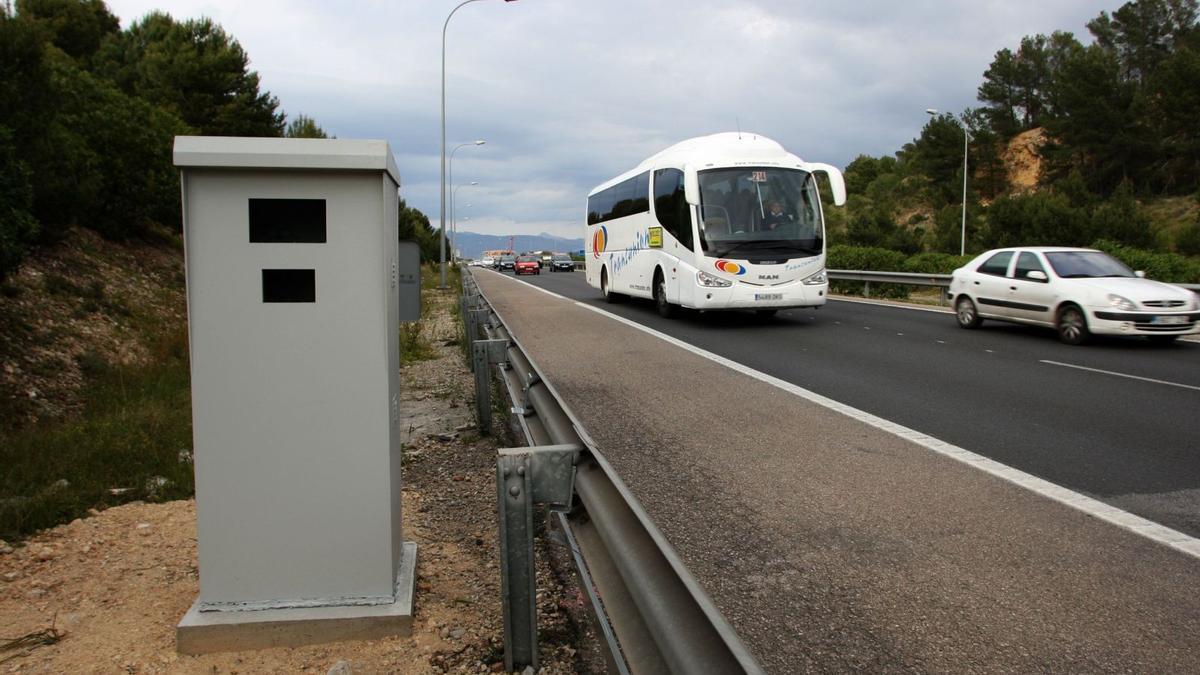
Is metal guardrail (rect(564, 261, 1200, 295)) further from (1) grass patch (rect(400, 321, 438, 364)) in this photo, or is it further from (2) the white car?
(1) grass patch (rect(400, 321, 438, 364))

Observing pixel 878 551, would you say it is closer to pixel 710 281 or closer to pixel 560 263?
pixel 710 281

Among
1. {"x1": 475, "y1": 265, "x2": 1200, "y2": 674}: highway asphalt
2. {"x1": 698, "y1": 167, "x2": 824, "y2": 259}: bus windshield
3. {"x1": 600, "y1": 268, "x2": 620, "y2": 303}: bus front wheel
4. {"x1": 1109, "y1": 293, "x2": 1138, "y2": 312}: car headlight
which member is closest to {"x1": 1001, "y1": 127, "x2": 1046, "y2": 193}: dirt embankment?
{"x1": 600, "y1": 268, "x2": 620, "y2": 303}: bus front wheel

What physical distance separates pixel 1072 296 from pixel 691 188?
6.64 meters

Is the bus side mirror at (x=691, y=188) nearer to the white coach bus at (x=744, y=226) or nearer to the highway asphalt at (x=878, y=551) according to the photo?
the white coach bus at (x=744, y=226)

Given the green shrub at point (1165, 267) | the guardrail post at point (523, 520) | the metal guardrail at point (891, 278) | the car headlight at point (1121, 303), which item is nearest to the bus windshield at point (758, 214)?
the car headlight at point (1121, 303)

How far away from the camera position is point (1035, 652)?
3.40 meters

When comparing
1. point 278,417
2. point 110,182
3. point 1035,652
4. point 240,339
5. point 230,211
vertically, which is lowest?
point 1035,652

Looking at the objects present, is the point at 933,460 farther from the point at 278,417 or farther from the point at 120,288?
the point at 120,288

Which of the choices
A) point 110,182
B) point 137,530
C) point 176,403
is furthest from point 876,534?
point 110,182

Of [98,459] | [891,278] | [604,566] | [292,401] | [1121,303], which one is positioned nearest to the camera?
[604,566]

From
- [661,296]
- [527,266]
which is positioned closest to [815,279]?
[661,296]

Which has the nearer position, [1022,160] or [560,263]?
[560,263]

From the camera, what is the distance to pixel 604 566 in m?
2.53

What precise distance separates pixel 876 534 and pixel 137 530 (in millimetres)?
3994
